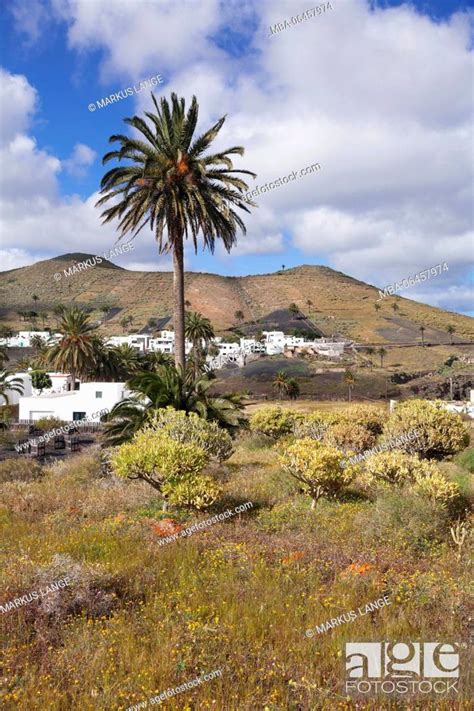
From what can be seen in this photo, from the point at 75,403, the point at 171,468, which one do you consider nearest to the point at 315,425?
the point at 171,468

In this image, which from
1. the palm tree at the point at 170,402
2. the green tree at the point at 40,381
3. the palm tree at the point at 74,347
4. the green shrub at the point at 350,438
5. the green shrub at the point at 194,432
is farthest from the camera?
the green tree at the point at 40,381

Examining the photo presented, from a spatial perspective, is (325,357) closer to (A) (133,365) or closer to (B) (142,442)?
(A) (133,365)

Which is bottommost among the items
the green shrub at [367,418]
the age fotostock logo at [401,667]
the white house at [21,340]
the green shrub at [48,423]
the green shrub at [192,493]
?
the green shrub at [48,423]

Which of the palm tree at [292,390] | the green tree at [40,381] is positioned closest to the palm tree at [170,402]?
the green tree at [40,381]

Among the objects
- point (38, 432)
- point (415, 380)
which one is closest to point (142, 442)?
point (38, 432)

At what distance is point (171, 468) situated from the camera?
11430 mm

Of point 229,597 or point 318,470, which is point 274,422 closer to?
point 318,470

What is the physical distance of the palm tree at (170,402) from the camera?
17.4m

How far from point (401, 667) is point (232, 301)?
558 ft

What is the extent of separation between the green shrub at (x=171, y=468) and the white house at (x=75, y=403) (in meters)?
33.5

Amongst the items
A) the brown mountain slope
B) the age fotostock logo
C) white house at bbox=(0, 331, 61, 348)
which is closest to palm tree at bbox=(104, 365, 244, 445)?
the age fotostock logo

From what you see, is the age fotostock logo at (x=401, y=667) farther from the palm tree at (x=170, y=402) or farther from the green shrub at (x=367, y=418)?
the green shrub at (x=367, y=418)

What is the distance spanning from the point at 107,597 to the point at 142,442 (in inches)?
224

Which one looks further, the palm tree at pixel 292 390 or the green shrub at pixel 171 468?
the palm tree at pixel 292 390
